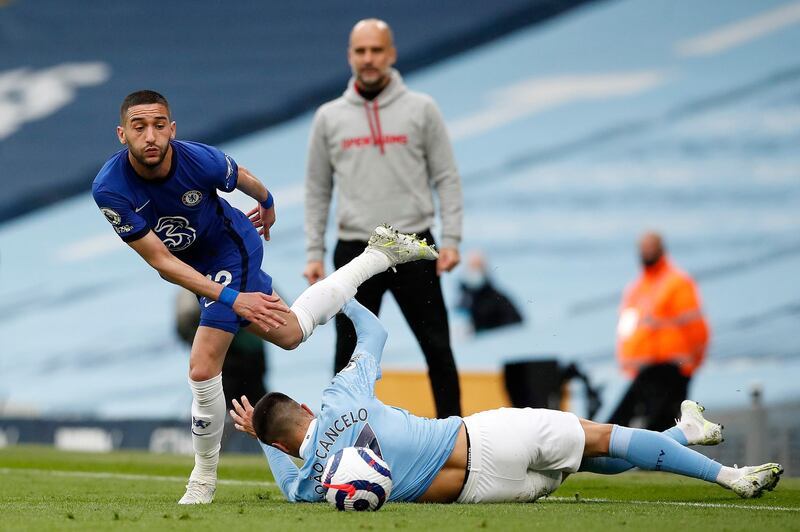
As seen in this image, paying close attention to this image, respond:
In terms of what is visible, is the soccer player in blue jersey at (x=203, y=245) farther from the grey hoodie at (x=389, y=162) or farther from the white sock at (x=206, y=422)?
the grey hoodie at (x=389, y=162)

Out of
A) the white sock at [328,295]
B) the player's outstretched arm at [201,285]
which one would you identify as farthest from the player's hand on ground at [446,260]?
the player's outstretched arm at [201,285]

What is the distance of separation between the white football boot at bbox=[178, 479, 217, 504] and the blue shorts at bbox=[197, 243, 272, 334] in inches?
26.6

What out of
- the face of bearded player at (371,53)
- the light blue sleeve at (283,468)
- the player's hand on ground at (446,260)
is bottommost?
the light blue sleeve at (283,468)

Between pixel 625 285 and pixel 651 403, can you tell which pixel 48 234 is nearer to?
pixel 625 285

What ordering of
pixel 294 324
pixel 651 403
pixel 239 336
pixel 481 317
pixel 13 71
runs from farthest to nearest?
pixel 13 71 → pixel 481 317 → pixel 239 336 → pixel 651 403 → pixel 294 324

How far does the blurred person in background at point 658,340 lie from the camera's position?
9.48 metres

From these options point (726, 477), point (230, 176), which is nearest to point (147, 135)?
point (230, 176)

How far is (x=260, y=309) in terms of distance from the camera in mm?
5480

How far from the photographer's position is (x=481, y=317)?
13539 millimetres

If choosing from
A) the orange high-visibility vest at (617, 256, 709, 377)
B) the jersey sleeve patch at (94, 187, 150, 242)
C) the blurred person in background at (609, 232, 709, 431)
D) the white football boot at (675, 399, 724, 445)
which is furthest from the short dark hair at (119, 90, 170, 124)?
the orange high-visibility vest at (617, 256, 709, 377)

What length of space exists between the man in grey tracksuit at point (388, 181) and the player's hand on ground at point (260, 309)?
124 cm

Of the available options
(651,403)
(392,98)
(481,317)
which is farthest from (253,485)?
(481,317)

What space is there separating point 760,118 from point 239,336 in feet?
21.8

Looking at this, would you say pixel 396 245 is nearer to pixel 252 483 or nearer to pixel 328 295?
pixel 328 295
